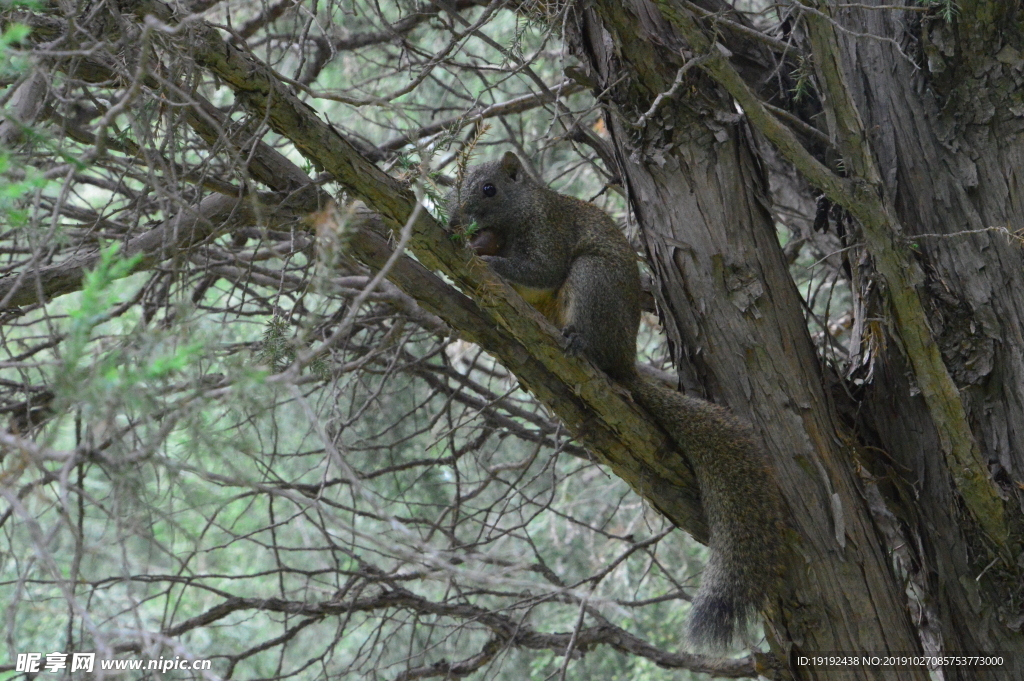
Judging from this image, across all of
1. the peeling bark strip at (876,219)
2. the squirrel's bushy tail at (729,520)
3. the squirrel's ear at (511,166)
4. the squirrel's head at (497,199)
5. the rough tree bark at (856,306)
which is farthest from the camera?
the squirrel's ear at (511,166)

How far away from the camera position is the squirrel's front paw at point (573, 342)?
302 cm

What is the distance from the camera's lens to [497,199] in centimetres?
430

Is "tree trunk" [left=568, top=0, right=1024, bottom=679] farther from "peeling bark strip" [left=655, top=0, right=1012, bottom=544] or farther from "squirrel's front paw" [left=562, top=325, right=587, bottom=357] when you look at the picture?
"squirrel's front paw" [left=562, top=325, right=587, bottom=357]

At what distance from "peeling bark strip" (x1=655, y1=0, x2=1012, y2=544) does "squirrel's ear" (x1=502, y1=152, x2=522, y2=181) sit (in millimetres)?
1810

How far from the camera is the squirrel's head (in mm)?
4238

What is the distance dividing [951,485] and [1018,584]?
393 mm

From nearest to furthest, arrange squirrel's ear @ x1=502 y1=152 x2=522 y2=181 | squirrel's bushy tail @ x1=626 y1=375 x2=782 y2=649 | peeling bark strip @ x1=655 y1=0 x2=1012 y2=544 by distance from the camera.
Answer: peeling bark strip @ x1=655 y1=0 x2=1012 y2=544 < squirrel's bushy tail @ x1=626 y1=375 x2=782 y2=649 < squirrel's ear @ x1=502 y1=152 x2=522 y2=181

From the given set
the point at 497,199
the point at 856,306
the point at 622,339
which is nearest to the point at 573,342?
the point at 622,339

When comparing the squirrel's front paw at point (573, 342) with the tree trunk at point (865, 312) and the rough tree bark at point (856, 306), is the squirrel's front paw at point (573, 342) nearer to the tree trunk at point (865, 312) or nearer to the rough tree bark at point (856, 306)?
the rough tree bark at point (856, 306)

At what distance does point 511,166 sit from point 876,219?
216 cm

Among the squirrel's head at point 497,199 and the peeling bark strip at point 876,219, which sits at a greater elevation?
the squirrel's head at point 497,199

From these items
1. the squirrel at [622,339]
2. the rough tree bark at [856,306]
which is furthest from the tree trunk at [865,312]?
the squirrel at [622,339]

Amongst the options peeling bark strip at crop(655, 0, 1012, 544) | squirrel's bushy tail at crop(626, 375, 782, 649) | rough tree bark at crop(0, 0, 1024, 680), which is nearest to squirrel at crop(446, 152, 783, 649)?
squirrel's bushy tail at crop(626, 375, 782, 649)

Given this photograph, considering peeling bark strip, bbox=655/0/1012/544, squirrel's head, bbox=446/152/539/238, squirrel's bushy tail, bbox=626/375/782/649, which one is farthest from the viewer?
squirrel's head, bbox=446/152/539/238
